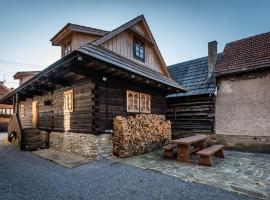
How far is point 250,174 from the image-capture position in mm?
5348

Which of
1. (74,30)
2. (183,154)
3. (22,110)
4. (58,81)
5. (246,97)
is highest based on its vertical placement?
(74,30)

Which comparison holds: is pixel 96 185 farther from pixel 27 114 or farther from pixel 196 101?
pixel 27 114

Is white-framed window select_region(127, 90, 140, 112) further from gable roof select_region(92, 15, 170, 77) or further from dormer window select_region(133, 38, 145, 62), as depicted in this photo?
gable roof select_region(92, 15, 170, 77)

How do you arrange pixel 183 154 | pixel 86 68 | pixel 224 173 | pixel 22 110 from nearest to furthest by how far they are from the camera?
pixel 224 173
pixel 183 154
pixel 86 68
pixel 22 110

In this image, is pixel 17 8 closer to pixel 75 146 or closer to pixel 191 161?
pixel 75 146

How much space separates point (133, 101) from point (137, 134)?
1.85 meters

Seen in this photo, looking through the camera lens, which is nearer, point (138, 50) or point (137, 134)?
point (137, 134)

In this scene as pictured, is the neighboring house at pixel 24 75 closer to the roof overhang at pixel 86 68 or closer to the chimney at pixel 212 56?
the roof overhang at pixel 86 68

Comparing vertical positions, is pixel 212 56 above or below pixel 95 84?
above

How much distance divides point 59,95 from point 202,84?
8.76m

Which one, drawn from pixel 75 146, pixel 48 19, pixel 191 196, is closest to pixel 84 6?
pixel 48 19

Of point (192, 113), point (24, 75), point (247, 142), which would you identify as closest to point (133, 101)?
point (192, 113)

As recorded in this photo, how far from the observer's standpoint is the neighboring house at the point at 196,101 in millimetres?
11378

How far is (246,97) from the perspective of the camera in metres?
10.1
